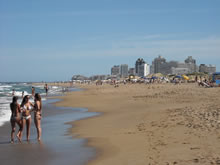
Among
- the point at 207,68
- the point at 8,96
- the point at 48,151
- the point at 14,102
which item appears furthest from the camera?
the point at 207,68

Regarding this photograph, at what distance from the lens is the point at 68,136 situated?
8.46 meters

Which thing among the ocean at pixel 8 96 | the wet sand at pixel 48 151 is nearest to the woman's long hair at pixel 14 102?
the wet sand at pixel 48 151

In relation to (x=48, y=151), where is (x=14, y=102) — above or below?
above

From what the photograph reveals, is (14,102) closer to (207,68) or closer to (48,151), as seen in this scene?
(48,151)

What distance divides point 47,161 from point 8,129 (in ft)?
16.2

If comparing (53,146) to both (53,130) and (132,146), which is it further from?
(53,130)

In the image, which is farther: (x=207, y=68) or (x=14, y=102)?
(x=207, y=68)

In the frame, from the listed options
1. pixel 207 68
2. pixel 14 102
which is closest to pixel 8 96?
pixel 14 102

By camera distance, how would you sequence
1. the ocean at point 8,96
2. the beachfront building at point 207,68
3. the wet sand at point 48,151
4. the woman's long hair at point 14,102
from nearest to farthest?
the wet sand at point 48,151, the woman's long hair at point 14,102, the ocean at point 8,96, the beachfront building at point 207,68

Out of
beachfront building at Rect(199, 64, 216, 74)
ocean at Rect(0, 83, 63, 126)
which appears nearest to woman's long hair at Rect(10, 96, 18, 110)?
ocean at Rect(0, 83, 63, 126)

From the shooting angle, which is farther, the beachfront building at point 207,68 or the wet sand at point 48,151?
the beachfront building at point 207,68

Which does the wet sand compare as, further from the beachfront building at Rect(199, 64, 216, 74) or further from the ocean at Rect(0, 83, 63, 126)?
the beachfront building at Rect(199, 64, 216, 74)

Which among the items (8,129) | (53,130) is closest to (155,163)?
(53,130)

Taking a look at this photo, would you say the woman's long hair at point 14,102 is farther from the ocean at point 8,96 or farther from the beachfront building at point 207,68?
the beachfront building at point 207,68
